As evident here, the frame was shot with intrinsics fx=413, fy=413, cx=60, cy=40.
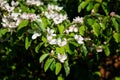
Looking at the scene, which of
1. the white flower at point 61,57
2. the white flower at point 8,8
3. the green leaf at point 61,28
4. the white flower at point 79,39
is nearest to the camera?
the white flower at point 61,57

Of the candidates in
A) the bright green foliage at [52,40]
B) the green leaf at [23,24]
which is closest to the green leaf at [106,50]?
the bright green foliage at [52,40]

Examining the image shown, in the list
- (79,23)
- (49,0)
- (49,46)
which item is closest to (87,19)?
(79,23)

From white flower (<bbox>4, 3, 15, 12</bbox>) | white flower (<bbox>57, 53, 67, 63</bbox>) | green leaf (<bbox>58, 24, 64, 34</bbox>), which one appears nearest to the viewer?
white flower (<bbox>57, 53, 67, 63</bbox>)

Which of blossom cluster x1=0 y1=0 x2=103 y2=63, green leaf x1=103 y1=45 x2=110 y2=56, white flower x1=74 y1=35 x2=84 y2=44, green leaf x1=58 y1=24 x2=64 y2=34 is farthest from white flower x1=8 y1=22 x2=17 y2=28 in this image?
green leaf x1=103 y1=45 x2=110 y2=56

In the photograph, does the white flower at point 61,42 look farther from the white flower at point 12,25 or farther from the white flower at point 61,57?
the white flower at point 12,25

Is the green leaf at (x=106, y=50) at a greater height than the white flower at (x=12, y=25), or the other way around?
the white flower at (x=12, y=25)

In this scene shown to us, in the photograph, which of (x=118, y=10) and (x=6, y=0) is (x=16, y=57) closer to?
(x=6, y=0)

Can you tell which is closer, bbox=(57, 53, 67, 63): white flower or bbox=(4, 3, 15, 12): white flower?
bbox=(57, 53, 67, 63): white flower

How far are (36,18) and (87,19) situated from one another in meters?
0.46

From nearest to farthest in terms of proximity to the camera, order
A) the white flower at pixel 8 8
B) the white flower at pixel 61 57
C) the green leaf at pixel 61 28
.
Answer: the white flower at pixel 61 57
the green leaf at pixel 61 28
the white flower at pixel 8 8

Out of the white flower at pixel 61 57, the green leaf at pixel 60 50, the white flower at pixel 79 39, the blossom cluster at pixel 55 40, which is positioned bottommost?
the white flower at pixel 61 57

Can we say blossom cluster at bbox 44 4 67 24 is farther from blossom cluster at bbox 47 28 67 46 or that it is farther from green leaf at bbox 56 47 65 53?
green leaf at bbox 56 47 65 53

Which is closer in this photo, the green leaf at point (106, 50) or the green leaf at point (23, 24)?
the green leaf at point (23, 24)

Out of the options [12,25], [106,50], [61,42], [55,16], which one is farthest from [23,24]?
[106,50]
